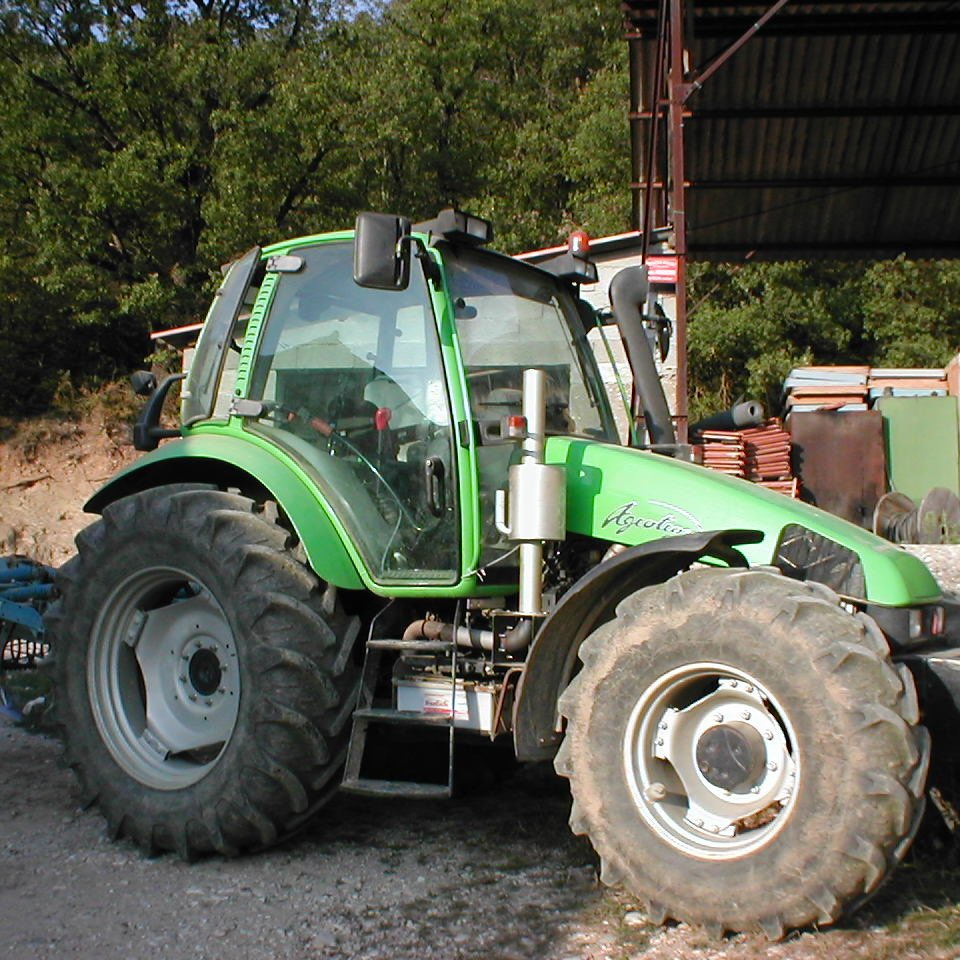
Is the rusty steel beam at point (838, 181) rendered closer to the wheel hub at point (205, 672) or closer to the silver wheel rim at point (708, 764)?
the wheel hub at point (205, 672)

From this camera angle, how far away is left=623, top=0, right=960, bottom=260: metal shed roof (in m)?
11.2

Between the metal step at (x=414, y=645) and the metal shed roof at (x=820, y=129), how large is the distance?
829 cm

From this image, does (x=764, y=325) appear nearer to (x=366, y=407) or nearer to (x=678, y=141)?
(x=678, y=141)

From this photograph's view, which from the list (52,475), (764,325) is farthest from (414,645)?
(764,325)

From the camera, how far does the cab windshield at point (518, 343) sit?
437cm

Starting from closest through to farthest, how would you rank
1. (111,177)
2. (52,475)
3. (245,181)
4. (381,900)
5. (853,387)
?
(381,900) → (853,387) → (52,475) → (111,177) → (245,181)

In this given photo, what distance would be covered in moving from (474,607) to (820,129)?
10.2 metres

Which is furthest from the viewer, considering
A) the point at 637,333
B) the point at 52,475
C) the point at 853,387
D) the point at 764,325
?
the point at 764,325

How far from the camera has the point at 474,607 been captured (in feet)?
14.2

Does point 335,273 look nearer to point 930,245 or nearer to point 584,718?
point 584,718

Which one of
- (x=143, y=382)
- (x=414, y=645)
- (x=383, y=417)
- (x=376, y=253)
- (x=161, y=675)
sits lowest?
(x=161, y=675)

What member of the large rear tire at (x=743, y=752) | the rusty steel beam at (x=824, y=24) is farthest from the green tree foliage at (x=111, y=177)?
the large rear tire at (x=743, y=752)

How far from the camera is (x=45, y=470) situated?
1869 cm

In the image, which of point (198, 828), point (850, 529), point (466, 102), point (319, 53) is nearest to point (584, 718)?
point (850, 529)
